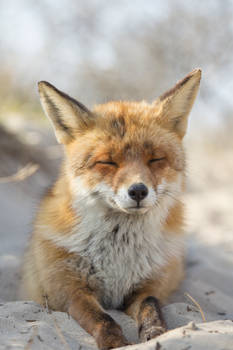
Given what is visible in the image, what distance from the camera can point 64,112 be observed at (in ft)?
8.43

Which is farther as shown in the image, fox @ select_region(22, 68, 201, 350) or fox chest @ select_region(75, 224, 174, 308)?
fox chest @ select_region(75, 224, 174, 308)

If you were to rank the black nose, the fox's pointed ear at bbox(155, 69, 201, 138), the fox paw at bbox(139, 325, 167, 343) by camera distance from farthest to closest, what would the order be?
the fox's pointed ear at bbox(155, 69, 201, 138), the black nose, the fox paw at bbox(139, 325, 167, 343)

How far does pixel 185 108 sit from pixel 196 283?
5.35 ft

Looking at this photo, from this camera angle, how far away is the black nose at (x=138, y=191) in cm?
204

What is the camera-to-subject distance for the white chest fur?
7.81 feet

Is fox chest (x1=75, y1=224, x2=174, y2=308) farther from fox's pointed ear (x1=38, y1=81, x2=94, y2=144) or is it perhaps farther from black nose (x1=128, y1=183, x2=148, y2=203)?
fox's pointed ear (x1=38, y1=81, x2=94, y2=144)

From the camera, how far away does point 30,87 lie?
938 cm

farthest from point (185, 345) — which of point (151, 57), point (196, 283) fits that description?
point (151, 57)

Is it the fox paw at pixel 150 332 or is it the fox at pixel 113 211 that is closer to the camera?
the fox paw at pixel 150 332

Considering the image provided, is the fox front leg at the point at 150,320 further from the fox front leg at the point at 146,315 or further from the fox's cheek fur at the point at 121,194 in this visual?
the fox's cheek fur at the point at 121,194

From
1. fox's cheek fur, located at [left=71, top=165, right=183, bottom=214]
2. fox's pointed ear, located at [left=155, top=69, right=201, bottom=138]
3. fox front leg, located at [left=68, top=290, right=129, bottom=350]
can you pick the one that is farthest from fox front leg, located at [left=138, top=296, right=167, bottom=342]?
fox's pointed ear, located at [left=155, top=69, right=201, bottom=138]

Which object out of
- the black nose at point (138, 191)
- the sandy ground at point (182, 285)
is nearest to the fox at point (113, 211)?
the black nose at point (138, 191)

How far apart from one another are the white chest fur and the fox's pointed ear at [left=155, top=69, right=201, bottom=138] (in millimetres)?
695

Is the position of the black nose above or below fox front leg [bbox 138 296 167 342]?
above
